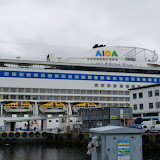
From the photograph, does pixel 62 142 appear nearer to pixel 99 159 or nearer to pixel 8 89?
pixel 8 89

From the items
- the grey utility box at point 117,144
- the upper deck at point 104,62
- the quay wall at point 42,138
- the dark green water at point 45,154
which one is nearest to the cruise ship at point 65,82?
the upper deck at point 104,62

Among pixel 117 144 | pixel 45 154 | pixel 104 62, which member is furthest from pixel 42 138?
pixel 117 144

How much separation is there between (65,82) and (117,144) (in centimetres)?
5543

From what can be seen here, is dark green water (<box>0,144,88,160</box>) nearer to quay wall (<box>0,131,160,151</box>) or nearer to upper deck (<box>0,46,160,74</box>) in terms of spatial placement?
quay wall (<box>0,131,160,151</box>)

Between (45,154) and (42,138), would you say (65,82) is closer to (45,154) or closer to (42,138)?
(42,138)

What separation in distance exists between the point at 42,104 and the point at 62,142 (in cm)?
1805

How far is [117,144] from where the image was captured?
25.5 feet

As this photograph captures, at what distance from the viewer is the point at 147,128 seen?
3841cm

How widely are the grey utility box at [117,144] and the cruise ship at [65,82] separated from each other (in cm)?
5227

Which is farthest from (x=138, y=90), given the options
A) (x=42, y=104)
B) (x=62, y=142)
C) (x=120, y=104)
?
(x=42, y=104)

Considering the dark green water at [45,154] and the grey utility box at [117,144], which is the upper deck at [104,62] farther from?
the grey utility box at [117,144]

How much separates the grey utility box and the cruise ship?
52.3 m

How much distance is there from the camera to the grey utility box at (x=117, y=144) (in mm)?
7711

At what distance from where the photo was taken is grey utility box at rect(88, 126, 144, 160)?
25.3 ft
